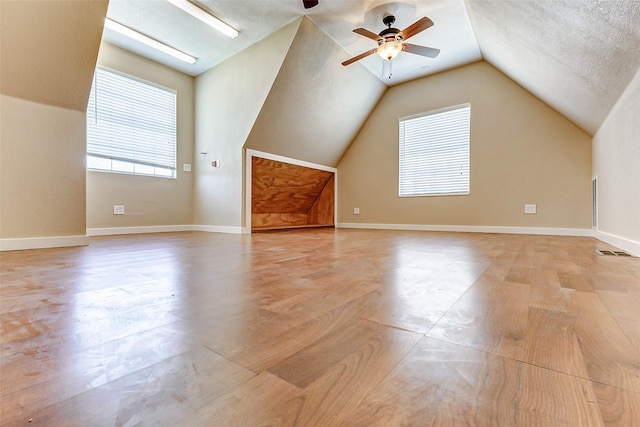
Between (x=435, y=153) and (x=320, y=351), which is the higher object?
(x=435, y=153)

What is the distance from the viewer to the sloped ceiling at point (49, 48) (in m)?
Result: 2.16

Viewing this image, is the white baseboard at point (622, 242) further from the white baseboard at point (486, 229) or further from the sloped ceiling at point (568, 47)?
the sloped ceiling at point (568, 47)

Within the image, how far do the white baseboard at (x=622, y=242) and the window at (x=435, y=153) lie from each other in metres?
1.75

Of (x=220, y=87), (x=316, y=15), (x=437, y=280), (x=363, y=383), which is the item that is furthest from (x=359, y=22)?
(x=363, y=383)

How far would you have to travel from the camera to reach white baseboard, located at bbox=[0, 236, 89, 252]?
2373 mm

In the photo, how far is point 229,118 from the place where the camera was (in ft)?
14.7

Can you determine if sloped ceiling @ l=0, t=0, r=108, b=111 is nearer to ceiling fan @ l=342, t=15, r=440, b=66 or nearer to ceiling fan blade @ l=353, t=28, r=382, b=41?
ceiling fan blade @ l=353, t=28, r=382, b=41

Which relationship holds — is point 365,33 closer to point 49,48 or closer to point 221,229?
point 49,48

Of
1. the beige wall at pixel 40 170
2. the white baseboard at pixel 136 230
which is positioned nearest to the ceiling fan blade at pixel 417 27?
the beige wall at pixel 40 170

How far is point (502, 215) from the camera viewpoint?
14.0ft

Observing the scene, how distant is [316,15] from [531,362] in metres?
3.99

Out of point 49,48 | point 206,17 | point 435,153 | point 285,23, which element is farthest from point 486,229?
point 49,48

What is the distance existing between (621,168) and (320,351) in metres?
3.22

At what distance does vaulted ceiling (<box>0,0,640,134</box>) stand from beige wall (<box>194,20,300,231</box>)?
0.21 meters
